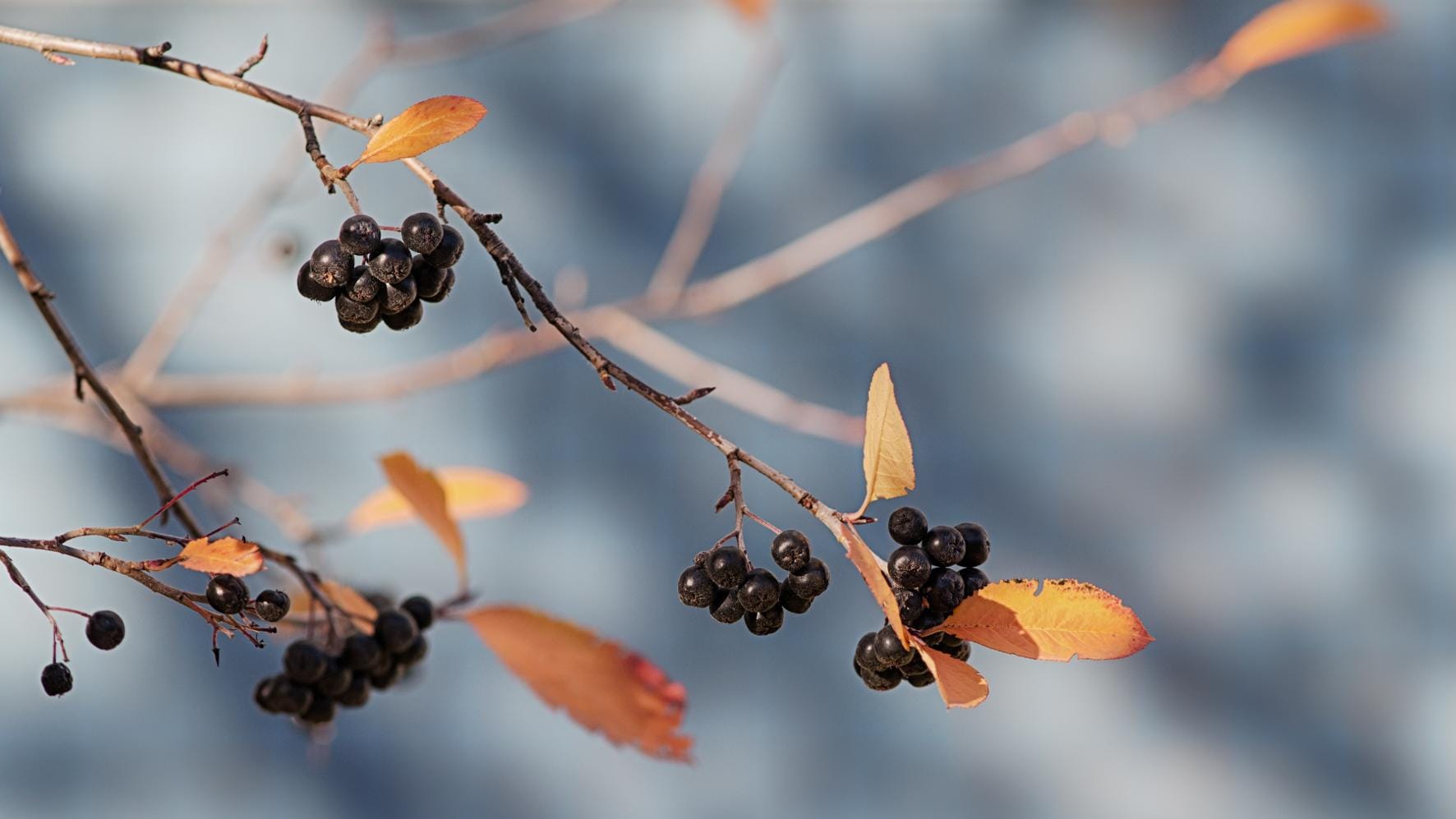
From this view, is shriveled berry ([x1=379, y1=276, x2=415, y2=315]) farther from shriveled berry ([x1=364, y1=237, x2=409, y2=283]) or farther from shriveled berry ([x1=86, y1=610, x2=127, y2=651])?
shriveled berry ([x1=86, y1=610, x2=127, y2=651])

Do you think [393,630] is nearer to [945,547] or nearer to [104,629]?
[104,629]

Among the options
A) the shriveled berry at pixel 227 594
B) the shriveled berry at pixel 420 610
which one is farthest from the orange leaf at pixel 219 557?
the shriveled berry at pixel 420 610

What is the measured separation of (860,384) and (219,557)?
6.57 feet

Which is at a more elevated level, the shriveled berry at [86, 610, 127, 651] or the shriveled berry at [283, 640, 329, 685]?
the shriveled berry at [283, 640, 329, 685]

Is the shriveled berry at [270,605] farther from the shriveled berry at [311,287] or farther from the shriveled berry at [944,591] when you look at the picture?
the shriveled berry at [944,591]

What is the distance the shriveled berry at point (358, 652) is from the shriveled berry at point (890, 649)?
0.35 m

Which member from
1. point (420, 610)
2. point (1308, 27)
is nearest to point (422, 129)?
point (420, 610)

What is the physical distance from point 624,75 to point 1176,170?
109 centimetres

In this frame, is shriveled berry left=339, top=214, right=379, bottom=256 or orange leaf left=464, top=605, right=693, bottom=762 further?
orange leaf left=464, top=605, right=693, bottom=762

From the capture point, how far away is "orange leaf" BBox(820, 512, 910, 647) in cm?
47

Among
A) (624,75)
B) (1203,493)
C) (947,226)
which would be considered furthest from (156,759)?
(1203,493)

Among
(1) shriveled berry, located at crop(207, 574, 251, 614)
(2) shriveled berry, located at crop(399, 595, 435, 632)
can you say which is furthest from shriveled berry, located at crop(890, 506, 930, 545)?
(2) shriveled berry, located at crop(399, 595, 435, 632)

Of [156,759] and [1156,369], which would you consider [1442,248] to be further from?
[156,759]

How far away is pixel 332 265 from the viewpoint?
51 cm
